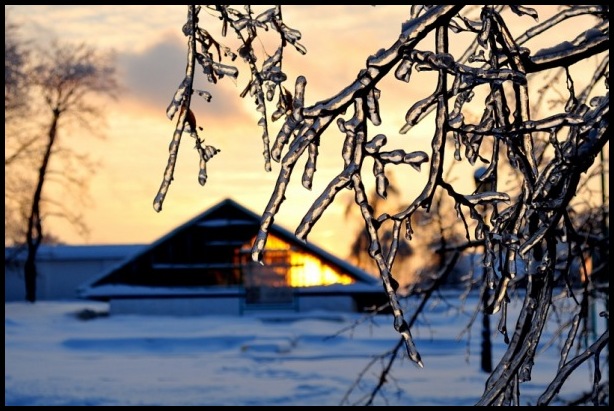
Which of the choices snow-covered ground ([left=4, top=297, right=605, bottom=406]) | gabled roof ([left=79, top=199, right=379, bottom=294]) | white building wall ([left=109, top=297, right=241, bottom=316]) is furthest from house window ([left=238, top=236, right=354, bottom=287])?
snow-covered ground ([left=4, top=297, right=605, bottom=406])

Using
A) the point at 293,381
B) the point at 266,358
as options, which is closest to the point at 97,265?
the point at 266,358

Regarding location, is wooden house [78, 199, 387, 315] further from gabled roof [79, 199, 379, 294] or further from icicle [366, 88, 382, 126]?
icicle [366, 88, 382, 126]

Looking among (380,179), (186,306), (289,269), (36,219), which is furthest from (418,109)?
(36,219)

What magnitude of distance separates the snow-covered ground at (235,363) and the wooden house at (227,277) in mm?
1011

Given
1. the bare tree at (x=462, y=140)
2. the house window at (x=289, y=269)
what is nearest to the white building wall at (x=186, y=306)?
the house window at (x=289, y=269)

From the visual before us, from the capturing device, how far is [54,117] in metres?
36.6

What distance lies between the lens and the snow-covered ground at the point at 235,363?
13.4m

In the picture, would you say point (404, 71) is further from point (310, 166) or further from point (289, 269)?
point (289, 269)

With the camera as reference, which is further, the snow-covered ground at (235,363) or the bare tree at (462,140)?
the snow-covered ground at (235,363)

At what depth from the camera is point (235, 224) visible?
28.2 metres

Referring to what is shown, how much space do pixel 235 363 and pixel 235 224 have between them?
11073 millimetres

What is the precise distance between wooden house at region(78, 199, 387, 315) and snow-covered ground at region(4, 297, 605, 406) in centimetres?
101

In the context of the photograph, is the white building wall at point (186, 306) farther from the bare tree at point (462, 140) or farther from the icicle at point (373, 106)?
the icicle at point (373, 106)

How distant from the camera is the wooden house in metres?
27.8
